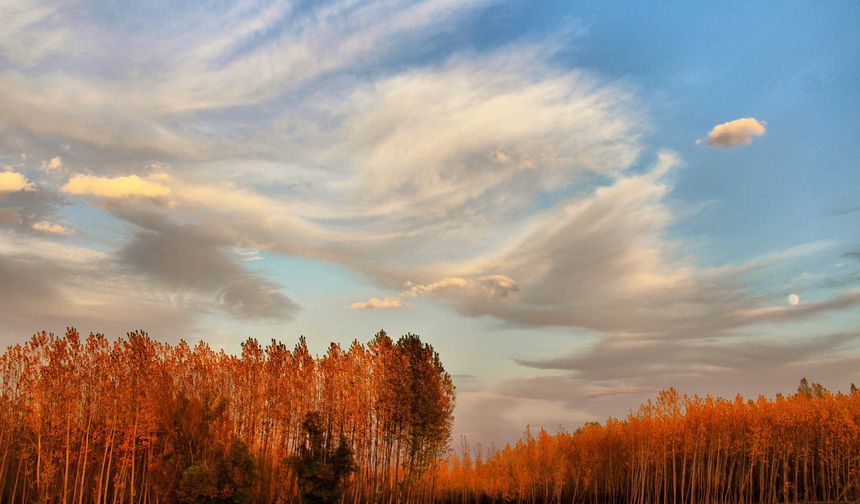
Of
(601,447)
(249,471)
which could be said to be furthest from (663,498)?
(249,471)

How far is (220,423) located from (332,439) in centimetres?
925

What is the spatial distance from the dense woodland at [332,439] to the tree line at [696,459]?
18cm

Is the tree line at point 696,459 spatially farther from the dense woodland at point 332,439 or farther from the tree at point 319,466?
the tree at point 319,466

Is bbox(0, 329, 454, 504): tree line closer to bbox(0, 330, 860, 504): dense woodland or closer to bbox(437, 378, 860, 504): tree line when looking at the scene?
bbox(0, 330, 860, 504): dense woodland

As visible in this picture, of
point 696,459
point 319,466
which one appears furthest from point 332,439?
point 696,459

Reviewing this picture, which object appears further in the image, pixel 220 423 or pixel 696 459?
A: pixel 696 459

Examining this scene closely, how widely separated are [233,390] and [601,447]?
34.5m

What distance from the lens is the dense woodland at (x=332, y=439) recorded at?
45.3m

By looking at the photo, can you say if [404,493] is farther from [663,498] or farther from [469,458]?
[663,498]

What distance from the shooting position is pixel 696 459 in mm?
60812

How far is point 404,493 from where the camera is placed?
2148 inches

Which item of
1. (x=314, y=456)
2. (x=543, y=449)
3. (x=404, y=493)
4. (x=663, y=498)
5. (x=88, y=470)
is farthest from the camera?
(x=543, y=449)

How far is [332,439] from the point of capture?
179 feet

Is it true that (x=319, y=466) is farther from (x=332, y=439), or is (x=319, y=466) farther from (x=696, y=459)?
(x=696, y=459)
